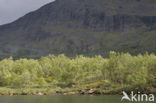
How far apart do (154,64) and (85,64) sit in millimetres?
48850

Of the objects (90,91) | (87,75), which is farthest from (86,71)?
(90,91)

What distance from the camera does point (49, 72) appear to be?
161m

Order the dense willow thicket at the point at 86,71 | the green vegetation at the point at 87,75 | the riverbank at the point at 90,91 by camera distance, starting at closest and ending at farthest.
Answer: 1. the riverbank at the point at 90,91
2. the green vegetation at the point at 87,75
3. the dense willow thicket at the point at 86,71

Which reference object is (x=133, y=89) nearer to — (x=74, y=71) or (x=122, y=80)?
(x=122, y=80)

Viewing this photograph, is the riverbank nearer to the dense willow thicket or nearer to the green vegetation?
the green vegetation

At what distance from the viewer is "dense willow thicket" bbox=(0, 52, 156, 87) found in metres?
104

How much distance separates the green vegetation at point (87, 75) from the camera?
97.1m

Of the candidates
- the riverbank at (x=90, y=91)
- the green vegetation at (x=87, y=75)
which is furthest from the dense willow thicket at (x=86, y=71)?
the riverbank at (x=90, y=91)

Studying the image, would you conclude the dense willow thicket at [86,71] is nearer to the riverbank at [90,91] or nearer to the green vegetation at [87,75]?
the green vegetation at [87,75]

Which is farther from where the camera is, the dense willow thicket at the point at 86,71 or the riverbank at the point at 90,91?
the dense willow thicket at the point at 86,71

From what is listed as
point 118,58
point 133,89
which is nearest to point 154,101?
point 133,89

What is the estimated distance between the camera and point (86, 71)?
474 feet

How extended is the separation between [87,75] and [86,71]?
2.89 meters

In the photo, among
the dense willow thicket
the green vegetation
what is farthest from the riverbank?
the dense willow thicket
